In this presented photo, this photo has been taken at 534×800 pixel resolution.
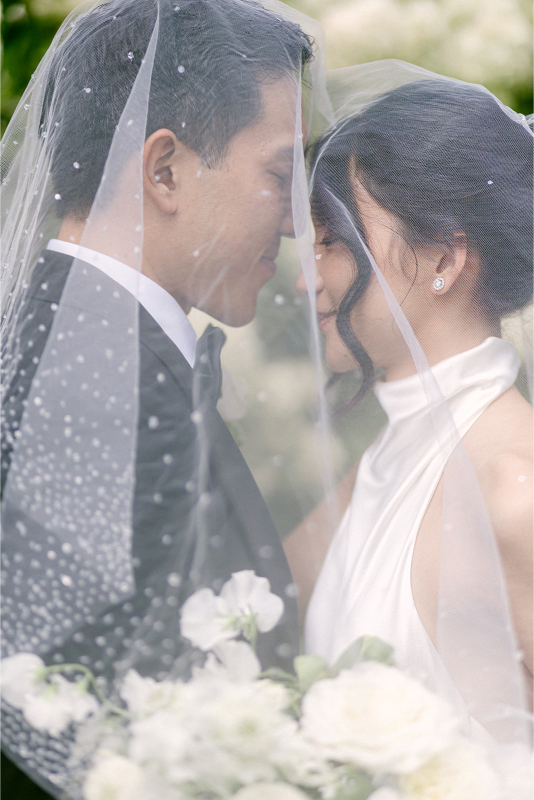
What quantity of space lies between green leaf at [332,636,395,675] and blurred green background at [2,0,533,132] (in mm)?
1805

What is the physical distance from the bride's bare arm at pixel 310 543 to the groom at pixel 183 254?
20mm

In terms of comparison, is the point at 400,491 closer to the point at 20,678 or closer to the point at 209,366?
the point at 209,366

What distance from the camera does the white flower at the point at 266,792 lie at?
653 mm

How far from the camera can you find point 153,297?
0.93 metres

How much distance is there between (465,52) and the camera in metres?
2.01

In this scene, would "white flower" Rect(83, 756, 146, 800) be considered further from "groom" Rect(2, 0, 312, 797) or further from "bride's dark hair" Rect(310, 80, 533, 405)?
"bride's dark hair" Rect(310, 80, 533, 405)

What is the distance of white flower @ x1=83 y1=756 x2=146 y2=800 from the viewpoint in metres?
0.69

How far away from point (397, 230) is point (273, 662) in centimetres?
72

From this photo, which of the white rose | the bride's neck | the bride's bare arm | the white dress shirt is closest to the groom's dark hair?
the white dress shirt

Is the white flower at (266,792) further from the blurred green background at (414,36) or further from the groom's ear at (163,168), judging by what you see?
the blurred green background at (414,36)

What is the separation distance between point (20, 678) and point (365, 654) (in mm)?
466

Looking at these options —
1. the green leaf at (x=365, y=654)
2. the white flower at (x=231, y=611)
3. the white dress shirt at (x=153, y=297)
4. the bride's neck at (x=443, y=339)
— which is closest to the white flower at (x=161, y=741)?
the white flower at (x=231, y=611)

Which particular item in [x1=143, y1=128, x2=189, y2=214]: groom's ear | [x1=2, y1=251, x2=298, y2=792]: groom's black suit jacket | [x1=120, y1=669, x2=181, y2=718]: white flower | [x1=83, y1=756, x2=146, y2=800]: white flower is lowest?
[x1=83, y1=756, x2=146, y2=800]: white flower

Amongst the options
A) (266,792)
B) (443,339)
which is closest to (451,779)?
(266,792)
